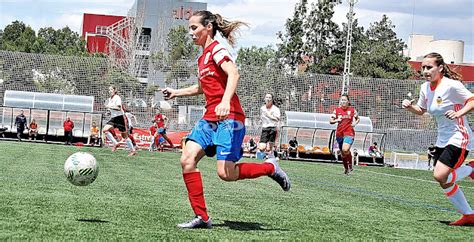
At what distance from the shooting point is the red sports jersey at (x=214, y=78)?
6.26m

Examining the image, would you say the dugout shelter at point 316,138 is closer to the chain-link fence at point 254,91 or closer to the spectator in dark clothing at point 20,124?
the chain-link fence at point 254,91

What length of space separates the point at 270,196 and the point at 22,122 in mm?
24903

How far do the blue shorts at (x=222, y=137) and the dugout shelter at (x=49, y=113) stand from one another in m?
28.4

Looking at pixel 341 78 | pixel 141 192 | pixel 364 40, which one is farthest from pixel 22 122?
pixel 364 40

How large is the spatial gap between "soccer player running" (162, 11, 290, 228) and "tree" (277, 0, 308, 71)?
172 ft

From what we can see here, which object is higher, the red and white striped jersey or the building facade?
the building facade

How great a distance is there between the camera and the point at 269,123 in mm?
21016

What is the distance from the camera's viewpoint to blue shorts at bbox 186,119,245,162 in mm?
6148

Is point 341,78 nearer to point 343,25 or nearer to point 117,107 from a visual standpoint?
point 117,107

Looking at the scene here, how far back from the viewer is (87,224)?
19.6 ft

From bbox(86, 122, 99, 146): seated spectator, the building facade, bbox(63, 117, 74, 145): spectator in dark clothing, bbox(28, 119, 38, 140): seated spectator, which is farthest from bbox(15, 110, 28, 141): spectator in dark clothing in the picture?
the building facade

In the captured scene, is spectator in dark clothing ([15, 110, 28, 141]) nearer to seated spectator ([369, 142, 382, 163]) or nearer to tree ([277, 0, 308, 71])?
seated spectator ([369, 142, 382, 163])

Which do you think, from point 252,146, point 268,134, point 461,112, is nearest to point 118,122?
point 268,134

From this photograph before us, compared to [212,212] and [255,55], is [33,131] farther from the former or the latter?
[255,55]
